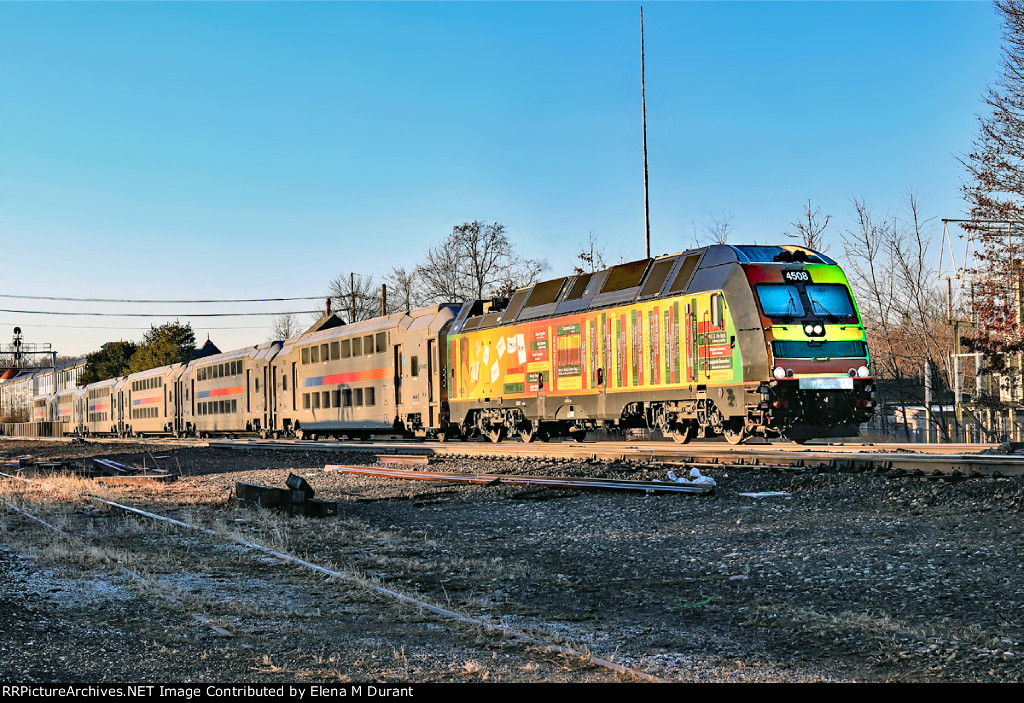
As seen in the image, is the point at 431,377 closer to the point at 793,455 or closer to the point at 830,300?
the point at 830,300

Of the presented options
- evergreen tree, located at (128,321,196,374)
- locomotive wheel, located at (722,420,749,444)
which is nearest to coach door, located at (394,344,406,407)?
locomotive wheel, located at (722,420,749,444)

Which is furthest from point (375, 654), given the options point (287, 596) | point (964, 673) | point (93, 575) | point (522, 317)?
point (522, 317)

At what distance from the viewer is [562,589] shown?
7430mm

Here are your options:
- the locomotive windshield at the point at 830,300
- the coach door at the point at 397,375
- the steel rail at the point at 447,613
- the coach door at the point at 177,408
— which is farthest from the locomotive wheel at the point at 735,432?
the coach door at the point at 177,408

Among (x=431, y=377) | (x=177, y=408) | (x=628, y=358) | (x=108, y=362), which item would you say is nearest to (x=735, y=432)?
(x=628, y=358)

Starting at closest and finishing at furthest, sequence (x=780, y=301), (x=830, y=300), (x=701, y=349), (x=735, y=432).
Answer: (x=780, y=301) → (x=830, y=300) → (x=701, y=349) → (x=735, y=432)

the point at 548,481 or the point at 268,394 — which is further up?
the point at 268,394

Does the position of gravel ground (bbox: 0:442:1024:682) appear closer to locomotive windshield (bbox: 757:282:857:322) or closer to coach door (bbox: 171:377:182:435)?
locomotive windshield (bbox: 757:282:857:322)

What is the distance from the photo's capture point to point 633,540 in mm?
9531

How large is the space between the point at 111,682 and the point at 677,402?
14.3 meters

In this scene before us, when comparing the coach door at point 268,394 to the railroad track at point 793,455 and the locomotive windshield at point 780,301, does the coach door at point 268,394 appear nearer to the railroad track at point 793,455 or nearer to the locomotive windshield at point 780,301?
the railroad track at point 793,455

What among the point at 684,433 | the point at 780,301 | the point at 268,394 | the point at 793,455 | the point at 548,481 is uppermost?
the point at 780,301

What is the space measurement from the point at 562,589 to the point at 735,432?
413 inches

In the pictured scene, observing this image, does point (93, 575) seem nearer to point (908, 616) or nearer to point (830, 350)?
point (908, 616)
